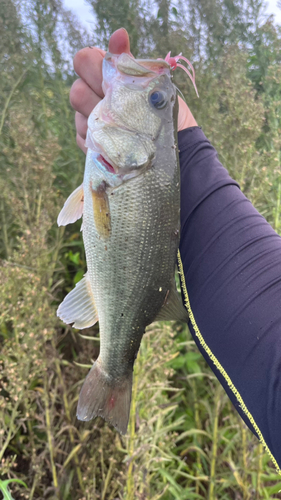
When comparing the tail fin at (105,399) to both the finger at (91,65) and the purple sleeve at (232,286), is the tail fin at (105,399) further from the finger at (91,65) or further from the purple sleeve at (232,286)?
the finger at (91,65)

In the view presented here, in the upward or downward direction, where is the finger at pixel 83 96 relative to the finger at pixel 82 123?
upward

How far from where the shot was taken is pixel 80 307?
1.38 meters

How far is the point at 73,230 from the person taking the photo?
3006 mm

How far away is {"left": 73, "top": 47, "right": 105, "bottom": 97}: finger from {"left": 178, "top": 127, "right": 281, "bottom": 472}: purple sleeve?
0.44 meters

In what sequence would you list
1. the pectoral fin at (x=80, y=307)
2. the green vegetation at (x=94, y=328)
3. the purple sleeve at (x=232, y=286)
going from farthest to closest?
1. the green vegetation at (x=94, y=328)
2. the pectoral fin at (x=80, y=307)
3. the purple sleeve at (x=232, y=286)

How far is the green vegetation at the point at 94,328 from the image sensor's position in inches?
70.4

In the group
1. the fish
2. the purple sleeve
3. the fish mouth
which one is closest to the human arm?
the purple sleeve

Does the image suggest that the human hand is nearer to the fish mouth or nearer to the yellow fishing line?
the fish mouth

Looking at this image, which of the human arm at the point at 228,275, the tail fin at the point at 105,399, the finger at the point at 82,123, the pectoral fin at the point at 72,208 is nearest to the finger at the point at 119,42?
the human arm at the point at 228,275

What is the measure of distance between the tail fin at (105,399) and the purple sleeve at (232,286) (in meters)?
0.37

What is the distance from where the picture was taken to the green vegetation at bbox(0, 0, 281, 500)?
1.79 m

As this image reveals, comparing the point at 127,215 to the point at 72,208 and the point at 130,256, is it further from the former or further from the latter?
the point at 72,208

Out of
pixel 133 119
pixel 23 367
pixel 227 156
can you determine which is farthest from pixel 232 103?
pixel 23 367

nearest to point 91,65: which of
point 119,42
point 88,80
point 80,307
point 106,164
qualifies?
point 88,80
